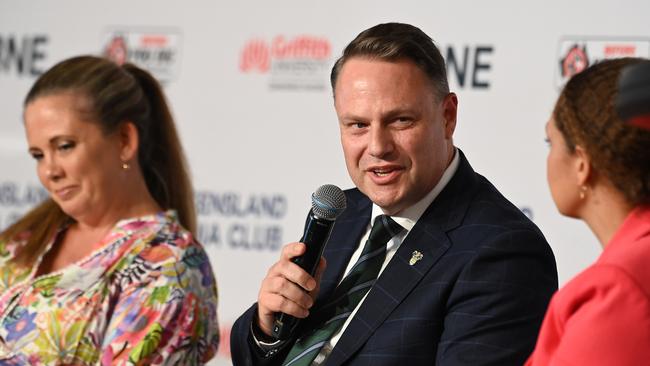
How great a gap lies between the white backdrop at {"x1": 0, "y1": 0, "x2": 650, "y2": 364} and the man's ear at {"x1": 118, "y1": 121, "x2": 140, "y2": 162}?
1248 millimetres

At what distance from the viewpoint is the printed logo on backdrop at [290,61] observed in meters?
4.29

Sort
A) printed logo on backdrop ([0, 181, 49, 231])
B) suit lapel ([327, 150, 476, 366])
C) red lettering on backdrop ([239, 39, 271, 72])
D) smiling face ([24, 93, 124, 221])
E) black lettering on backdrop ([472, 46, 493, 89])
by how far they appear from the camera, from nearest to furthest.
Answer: suit lapel ([327, 150, 476, 366])
smiling face ([24, 93, 124, 221])
black lettering on backdrop ([472, 46, 493, 89])
red lettering on backdrop ([239, 39, 271, 72])
printed logo on backdrop ([0, 181, 49, 231])

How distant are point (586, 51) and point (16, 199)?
2.88 meters

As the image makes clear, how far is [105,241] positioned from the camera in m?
3.02

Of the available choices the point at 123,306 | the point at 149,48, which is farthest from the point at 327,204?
the point at 149,48

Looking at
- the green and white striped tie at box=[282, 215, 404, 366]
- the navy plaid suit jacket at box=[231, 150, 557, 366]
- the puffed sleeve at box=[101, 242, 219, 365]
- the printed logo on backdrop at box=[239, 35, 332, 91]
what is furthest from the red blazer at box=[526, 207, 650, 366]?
the printed logo on backdrop at box=[239, 35, 332, 91]

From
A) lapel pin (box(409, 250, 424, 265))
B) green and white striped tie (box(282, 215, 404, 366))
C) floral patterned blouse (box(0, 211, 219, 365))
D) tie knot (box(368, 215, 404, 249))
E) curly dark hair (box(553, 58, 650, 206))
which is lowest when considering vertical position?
floral patterned blouse (box(0, 211, 219, 365))

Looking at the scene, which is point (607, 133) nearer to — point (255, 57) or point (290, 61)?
point (290, 61)

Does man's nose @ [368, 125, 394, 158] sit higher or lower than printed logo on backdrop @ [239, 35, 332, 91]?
higher

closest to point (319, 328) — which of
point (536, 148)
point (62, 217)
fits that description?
point (62, 217)

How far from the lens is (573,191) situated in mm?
1706

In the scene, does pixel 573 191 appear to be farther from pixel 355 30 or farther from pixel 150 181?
pixel 355 30

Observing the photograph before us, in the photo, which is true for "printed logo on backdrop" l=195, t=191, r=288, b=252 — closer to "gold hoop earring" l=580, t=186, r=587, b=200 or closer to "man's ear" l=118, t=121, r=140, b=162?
"man's ear" l=118, t=121, r=140, b=162

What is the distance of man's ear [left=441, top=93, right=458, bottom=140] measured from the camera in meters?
2.35
